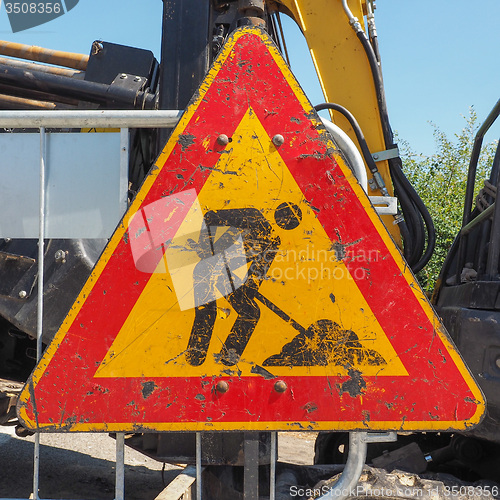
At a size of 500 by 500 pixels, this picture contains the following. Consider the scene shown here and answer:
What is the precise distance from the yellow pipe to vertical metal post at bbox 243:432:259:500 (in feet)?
8.12

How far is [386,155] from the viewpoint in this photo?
3.02 meters

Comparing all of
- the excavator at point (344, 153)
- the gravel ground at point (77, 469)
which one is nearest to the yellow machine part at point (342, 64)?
the excavator at point (344, 153)

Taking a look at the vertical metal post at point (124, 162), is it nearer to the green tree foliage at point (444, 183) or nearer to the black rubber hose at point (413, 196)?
the black rubber hose at point (413, 196)

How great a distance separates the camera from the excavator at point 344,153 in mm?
2010

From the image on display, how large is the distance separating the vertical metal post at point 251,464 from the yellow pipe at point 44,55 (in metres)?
2.47

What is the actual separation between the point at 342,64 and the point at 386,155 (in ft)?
1.94

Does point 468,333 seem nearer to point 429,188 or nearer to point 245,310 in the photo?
point 245,310

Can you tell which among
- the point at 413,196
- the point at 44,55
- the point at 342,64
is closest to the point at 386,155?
the point at 413,196

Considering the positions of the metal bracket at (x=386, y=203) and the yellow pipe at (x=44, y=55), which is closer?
the metal bracket at (x=386, y=203)

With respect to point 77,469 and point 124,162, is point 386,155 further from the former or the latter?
point 77,469

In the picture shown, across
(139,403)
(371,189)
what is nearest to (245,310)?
(139,403)

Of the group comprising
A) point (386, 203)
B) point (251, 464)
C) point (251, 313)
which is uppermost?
point (386, 203)

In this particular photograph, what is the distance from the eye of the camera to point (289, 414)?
1.54m

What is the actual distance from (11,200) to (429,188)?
46.6 feet
